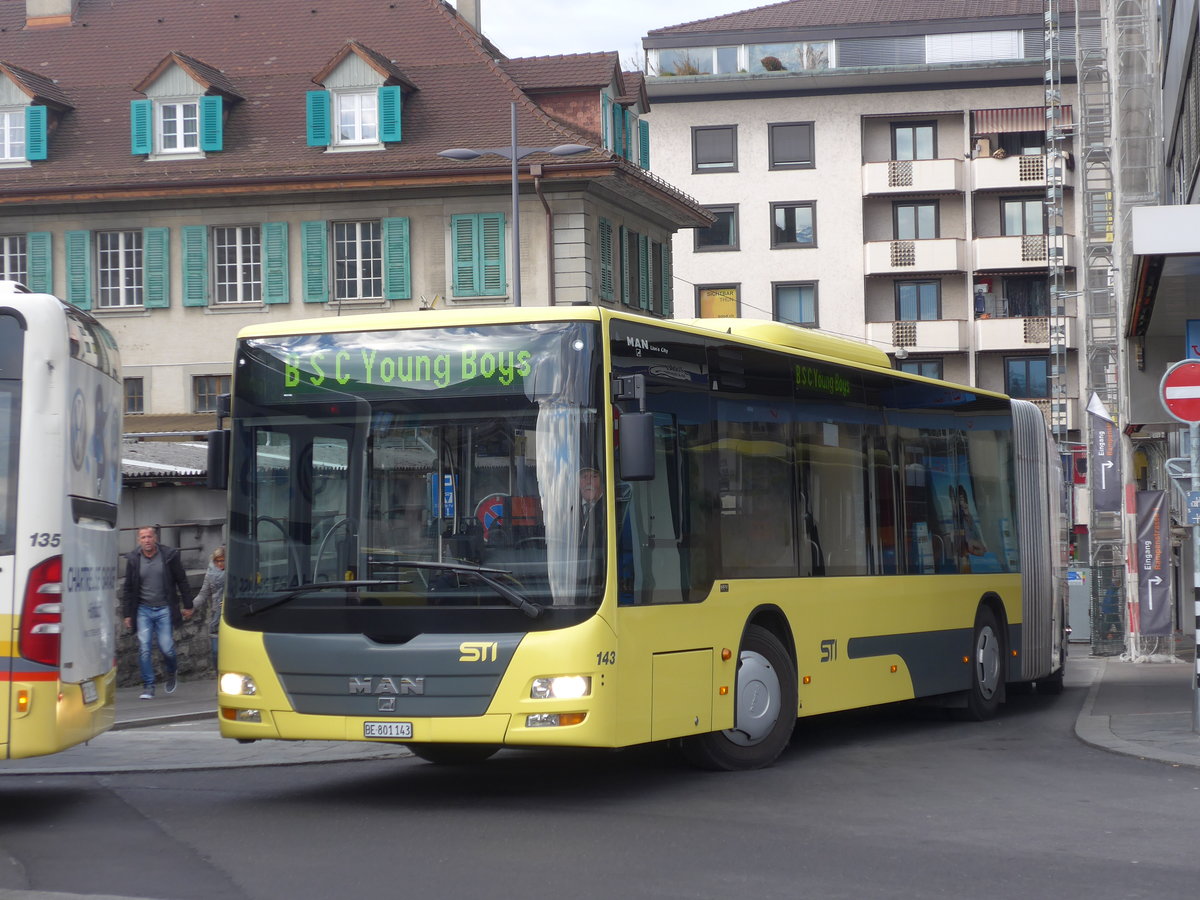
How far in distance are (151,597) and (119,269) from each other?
22.3 metres

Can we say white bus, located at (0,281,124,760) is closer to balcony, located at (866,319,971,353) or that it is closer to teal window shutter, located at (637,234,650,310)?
teal window shutter, located at (637,234,650,310)

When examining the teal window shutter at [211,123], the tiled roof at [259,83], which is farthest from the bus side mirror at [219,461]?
the teal window shutter at [211,123]

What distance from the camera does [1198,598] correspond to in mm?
13844

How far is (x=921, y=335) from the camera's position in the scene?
6250 cm

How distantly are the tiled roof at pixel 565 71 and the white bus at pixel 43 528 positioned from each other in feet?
98.6

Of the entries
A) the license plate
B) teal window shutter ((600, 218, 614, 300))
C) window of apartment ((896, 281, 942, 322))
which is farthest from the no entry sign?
window of apartment ((896, 281, 942, 322))

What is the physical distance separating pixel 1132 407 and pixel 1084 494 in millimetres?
42673

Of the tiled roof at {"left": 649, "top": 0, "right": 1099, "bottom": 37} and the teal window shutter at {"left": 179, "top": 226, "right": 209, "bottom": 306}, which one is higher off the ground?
the tiled roof at {"left": 649, "top": 0, "right": 1099, "bottom": 37}

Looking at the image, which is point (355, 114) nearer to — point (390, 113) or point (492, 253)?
point (390, 113)

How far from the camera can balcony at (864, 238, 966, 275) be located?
6219cm

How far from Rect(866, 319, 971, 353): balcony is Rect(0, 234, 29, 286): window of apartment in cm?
3132

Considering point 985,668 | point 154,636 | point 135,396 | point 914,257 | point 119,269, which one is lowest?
point 985,668

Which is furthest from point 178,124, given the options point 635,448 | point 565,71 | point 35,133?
point 635,448

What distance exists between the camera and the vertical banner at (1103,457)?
102ft
